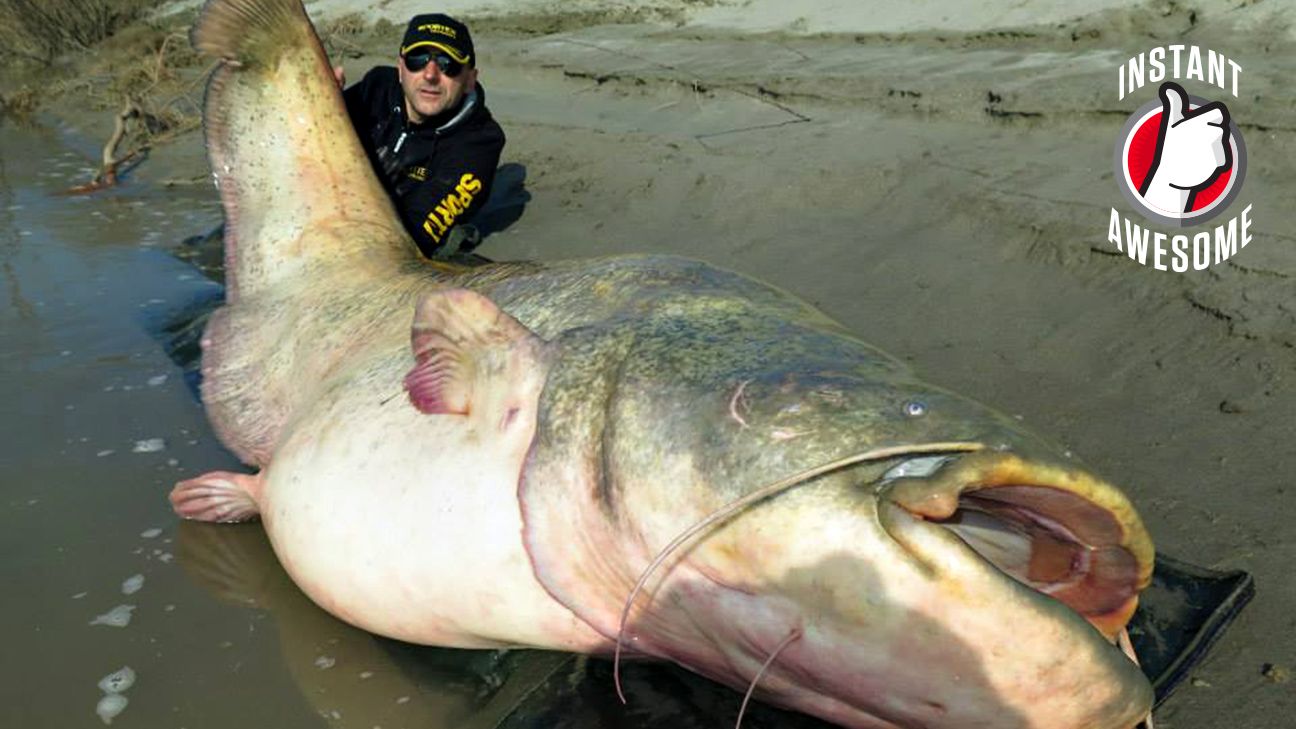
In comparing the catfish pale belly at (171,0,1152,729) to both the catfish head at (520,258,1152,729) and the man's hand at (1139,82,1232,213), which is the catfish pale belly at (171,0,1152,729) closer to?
the catfish head at (520,258,1152,729)

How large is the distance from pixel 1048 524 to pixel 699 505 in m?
0.55

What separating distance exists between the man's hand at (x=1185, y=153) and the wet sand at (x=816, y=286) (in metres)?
0.15

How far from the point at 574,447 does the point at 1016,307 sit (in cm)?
266

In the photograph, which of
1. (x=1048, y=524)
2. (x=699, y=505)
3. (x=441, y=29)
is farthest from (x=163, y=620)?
(x=441, y=29)

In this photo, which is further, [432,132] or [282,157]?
[432,132]

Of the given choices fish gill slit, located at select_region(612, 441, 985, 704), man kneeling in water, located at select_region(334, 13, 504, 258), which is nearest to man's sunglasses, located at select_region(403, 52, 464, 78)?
man kneeling in water, located at select_region(334, 13, 504, 258)

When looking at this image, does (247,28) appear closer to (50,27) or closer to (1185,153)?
(1185,153)

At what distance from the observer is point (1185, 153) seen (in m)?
5.17

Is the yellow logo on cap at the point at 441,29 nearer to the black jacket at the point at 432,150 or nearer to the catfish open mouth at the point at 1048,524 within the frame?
the black jacket at the point at 432,150

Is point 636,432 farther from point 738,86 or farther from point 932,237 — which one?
point 738,86

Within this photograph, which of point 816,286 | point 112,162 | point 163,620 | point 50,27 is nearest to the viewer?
point 163,620

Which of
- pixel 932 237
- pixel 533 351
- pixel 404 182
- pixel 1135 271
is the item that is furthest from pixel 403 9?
pixel 533 351

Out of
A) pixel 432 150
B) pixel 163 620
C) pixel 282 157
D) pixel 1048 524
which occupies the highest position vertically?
pixel 282 157

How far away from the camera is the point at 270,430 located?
3.41 metres
